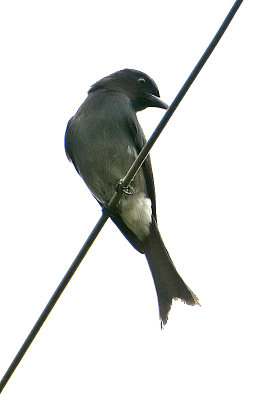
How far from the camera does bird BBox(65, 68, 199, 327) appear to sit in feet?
19.2

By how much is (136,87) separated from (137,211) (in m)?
1.39

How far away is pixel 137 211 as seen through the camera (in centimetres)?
588

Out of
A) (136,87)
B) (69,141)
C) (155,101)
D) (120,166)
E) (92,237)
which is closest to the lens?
(92,237)

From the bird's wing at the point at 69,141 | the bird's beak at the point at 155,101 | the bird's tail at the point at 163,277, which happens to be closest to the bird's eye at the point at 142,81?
the bird's beak at the point at 155,101

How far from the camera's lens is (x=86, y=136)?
5949mm

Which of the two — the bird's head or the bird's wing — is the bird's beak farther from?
the bird's wing

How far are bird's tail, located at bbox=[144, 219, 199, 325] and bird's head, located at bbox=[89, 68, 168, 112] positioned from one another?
3.94 ft

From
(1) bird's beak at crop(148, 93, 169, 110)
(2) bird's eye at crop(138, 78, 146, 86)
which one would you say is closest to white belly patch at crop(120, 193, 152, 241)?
(1) bird's beak at crop(148, 93, 169, 110)

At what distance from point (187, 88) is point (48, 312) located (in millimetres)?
1127

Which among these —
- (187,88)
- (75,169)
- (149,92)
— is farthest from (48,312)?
(149,92)

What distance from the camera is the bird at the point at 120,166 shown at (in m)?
5.86

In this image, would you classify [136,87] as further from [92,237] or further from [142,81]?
[92,237]

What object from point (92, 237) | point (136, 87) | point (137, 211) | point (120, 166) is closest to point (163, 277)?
point (137, 211)

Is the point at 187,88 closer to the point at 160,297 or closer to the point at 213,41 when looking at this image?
the point at 213,41
